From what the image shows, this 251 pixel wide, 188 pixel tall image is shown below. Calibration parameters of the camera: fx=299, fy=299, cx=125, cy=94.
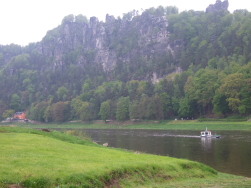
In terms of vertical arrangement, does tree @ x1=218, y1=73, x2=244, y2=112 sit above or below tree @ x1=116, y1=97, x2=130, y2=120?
above

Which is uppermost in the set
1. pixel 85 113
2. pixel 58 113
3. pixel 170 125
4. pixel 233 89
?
pixel 233 89

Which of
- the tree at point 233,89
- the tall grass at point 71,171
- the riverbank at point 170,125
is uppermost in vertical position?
the tree at point 233,89

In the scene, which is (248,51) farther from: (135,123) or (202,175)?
(202,175)

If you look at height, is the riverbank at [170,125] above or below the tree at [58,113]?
below

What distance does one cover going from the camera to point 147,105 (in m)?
131

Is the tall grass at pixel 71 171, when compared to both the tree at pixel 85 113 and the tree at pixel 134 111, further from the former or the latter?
the tree at pixel 85 113

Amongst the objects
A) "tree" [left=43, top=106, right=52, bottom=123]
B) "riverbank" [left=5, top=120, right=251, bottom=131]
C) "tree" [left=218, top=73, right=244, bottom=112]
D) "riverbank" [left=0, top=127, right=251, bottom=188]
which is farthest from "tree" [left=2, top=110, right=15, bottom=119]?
"riverbank" [left=0, top=127, right=251, bottom=188]

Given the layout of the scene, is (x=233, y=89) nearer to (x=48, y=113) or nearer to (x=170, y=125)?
(x=170, y=125)

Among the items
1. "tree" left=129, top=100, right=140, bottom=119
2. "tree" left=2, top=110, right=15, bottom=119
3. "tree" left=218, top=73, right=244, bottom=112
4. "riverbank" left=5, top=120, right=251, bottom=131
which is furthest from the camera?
"tree" left=2, top=110, right=15, bottom=119

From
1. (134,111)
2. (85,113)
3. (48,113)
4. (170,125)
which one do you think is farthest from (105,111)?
(48,113)

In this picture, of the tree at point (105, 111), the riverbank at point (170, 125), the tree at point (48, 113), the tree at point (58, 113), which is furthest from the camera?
the tree at point (48, 113)

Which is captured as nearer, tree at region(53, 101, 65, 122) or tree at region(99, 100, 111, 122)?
tree at region(99, 100, 111, 122)

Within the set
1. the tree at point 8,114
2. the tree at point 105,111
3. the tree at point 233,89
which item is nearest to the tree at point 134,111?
the tree at point 105,111

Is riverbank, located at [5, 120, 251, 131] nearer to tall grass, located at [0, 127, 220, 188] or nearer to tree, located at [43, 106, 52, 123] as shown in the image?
tree, located at [43, 106, 52, 123]
